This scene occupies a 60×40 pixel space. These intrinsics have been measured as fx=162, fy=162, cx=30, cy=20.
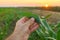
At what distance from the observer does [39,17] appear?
72 centimetres

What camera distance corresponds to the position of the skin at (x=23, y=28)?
71 centimetres

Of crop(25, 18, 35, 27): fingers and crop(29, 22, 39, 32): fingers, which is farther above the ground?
crop(25, 18, 35, 27): fingers

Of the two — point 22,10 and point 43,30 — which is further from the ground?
point 22,10

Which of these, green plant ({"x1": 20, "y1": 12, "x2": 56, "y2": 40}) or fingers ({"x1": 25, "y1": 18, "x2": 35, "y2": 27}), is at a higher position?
fingers ({"x1": 25, "y1": 18, "x2": 35, "y2": 27})

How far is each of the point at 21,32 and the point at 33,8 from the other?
4.7 inches

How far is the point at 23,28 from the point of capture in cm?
71

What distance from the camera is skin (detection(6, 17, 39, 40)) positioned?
707mm

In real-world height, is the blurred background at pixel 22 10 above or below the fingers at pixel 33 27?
above

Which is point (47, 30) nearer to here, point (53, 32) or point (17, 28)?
point (53, 32)

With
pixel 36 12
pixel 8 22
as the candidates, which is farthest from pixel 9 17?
pixel 36 12

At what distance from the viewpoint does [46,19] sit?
0.74m

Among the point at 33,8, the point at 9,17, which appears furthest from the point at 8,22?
the point at 33,8

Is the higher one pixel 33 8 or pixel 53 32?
pixel 33 8

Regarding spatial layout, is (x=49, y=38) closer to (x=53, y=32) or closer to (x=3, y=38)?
(x=53, y=32)
